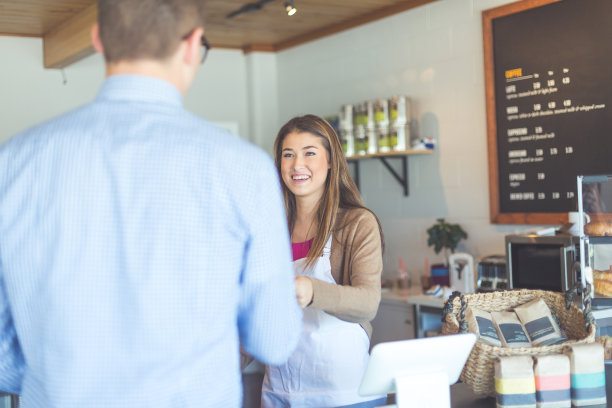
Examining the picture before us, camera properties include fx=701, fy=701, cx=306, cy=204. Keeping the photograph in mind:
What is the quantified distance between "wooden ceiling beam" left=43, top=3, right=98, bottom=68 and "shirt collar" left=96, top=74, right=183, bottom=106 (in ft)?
10.3

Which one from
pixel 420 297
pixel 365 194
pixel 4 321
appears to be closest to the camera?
pixel 4 321

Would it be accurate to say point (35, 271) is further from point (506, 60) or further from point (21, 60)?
point (21, 60)

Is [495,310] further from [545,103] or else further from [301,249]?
[545,103]

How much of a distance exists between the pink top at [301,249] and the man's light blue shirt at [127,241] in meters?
0.94

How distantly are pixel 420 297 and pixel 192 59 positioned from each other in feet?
10.0

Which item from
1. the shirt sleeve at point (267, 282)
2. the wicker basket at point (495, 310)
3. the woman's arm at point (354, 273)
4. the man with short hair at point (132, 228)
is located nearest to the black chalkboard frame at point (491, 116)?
the wicker basket at point (495, 310)

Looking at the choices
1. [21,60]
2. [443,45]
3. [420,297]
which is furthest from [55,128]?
[21,60]

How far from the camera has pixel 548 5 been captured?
362 cm

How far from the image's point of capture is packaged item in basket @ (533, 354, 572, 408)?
5.00 feet

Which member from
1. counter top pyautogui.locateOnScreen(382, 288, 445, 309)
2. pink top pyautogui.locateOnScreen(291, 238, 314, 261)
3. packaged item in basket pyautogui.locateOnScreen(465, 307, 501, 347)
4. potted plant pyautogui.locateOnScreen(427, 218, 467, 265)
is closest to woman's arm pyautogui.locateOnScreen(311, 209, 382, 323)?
pink top pyautogui.locateOnScreen(291, 238, 314, 261)

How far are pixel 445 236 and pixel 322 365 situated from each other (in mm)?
2280

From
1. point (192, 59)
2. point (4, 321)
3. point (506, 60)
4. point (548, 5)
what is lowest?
point (4, 321)

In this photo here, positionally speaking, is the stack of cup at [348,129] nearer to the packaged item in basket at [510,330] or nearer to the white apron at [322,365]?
the white apron at [322,365]

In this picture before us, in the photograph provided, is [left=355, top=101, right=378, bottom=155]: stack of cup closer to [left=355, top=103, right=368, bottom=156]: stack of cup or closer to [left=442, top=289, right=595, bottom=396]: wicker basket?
[left=355, top=103, right=368, bottom=156]: stack of cup
